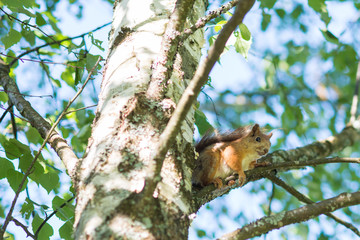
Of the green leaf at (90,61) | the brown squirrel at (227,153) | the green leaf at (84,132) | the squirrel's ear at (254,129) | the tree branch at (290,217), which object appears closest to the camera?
the tree branch at (290,217)

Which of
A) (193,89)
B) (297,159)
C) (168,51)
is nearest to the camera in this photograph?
(193,89)

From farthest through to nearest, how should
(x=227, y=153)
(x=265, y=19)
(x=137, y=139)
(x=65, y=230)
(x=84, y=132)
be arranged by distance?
(x=265, y=19)
(x=84, y=132)
(x=227, y=153)
(x=65, y=230)
(x=137, y=139)

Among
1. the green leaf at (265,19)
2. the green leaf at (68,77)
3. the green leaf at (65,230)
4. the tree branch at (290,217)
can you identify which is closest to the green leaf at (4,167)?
the green leaf at (65,230)

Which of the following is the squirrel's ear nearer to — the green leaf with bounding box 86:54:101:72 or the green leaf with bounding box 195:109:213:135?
the green leaf with bounding box 195:109:213:135

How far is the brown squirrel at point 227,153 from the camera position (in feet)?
9.05

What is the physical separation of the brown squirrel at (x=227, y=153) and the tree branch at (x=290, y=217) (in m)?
0.81

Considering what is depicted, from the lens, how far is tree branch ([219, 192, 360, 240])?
1.38m

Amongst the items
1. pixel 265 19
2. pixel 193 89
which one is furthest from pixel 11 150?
pixel 265 19

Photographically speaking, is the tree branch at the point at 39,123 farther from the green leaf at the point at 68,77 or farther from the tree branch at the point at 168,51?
the green leaf at the point at 68,77

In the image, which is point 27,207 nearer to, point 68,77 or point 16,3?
point 16,3

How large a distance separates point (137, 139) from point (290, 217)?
0.61 meters

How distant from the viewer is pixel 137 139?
1.44m

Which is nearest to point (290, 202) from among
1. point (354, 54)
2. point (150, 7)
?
point (354, 54)

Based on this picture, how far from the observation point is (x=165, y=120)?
152cm
